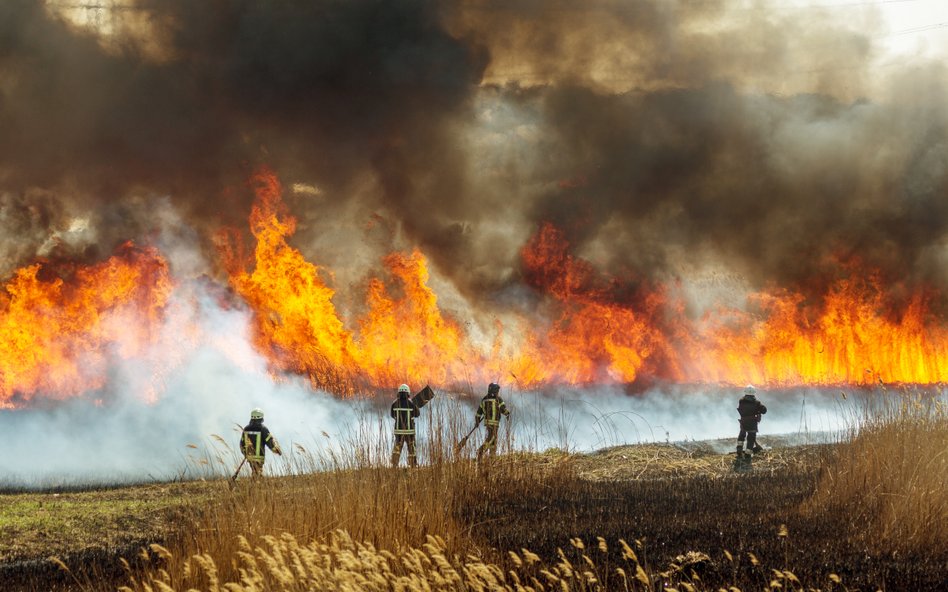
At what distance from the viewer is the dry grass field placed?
7570 millimetres

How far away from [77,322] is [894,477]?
3024 cm

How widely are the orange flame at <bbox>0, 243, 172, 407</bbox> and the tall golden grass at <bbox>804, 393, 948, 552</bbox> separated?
27.7 meters

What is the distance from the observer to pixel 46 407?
103ft

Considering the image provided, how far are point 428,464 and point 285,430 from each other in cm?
1931

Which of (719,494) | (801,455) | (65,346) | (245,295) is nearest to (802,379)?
(801,455)

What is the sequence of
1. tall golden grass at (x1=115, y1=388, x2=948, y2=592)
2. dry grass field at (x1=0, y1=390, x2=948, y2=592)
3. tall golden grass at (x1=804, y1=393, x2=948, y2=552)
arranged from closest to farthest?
dry grass field at (x1=0, y1=390, x2=948, y2=592), tall golden grass at (x1=115, y1=388, x2=948, y2=592), tall golden grass at (x1=804, y1=393, x2=948, y2=552)

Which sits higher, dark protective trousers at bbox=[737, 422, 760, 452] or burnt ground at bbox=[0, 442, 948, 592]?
dark protective trousers at bbox=[737, 422, 760, 452]

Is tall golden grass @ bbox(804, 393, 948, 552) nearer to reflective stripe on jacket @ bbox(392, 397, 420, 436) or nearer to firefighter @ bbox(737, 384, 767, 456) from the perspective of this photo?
firefighter @ bbox(737, 384, 767, 456)

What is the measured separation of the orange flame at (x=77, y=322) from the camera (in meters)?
31.9

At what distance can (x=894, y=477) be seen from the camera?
10.5m

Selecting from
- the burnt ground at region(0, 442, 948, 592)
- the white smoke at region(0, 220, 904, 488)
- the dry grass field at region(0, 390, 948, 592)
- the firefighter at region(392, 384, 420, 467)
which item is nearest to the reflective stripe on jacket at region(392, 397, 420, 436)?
the firefighter at region(392, 384, 420, 467)

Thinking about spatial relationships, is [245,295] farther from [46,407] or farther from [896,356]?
[896,356]

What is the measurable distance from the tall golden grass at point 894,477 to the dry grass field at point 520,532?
26mm

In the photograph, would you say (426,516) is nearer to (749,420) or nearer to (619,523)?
(619,523)
